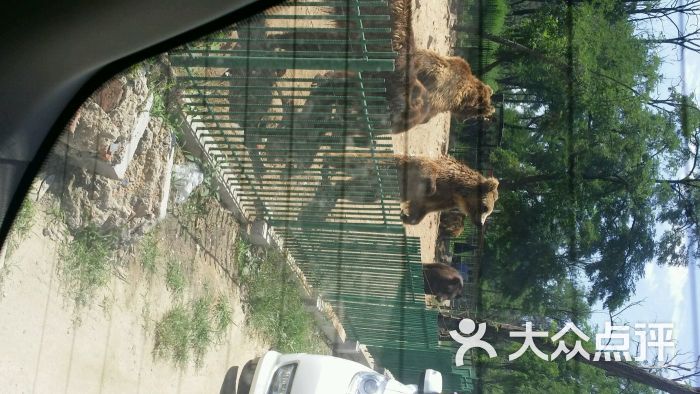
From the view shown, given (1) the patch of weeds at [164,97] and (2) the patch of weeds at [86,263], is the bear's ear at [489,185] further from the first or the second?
(2) the patch of weeds at [86,263]

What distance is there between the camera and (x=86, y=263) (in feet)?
9.23

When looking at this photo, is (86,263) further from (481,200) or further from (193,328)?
(481,200)

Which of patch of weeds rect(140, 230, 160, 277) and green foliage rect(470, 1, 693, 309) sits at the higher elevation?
green foliage rect(470, 1, 693, 309)

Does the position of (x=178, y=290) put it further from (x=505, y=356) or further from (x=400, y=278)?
(x=505, y=356)

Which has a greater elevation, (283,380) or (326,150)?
(326,150)

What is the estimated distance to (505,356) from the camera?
2.86 m

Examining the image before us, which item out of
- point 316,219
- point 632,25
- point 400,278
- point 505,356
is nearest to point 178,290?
point 316,219

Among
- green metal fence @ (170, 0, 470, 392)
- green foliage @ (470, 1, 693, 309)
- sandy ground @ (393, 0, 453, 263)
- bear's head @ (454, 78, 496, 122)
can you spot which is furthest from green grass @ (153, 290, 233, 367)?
bear's head @ (454, 78, 496, 122)

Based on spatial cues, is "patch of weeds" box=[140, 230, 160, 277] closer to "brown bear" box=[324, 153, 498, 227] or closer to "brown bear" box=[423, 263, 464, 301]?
"brown bear" box=[324, 153, 498, 227]

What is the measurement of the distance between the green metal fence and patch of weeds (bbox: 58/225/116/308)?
91cm

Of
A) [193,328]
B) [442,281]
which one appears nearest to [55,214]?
[193,328]

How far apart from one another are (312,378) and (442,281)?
0.98 meters

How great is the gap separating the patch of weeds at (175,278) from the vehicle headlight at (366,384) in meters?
1.07

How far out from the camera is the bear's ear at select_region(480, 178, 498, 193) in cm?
434
